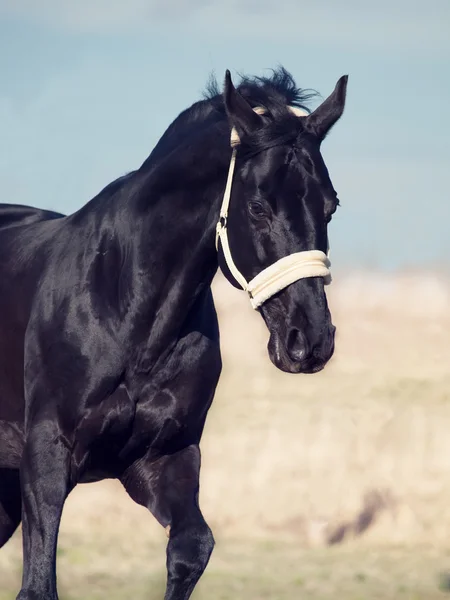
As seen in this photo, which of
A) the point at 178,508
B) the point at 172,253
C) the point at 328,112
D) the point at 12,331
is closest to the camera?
the point at 328,112

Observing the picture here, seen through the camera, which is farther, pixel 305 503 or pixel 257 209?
pixel 305 503

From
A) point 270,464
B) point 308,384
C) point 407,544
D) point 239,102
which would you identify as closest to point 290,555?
point 407,544

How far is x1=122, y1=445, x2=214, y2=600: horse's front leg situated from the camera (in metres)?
4.92

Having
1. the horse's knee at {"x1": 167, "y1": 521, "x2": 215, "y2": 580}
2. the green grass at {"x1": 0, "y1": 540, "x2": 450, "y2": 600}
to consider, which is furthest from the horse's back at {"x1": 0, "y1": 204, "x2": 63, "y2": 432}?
the green grass at {"x1": 0, "y1": 540, "x2": 450, "y2": 600}

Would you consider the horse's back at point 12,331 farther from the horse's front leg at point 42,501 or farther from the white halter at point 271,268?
the white halter at point 271,268

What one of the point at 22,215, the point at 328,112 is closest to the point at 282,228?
the point at 328,112

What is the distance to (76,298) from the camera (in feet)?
16.4

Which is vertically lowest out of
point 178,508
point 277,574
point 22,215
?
point 277,574

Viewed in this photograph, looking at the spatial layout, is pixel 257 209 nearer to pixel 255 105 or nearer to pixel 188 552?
pixel 255 105

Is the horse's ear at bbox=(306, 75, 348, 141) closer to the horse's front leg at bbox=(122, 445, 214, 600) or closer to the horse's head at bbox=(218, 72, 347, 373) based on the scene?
the horse's head at bbox=(218, 72, 347, 373)

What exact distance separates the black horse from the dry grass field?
9.41 feet

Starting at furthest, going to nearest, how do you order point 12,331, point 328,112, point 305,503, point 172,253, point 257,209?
point 305,503
point 12,331
point 172,253
point 328,112
point 257,209

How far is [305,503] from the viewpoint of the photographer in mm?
10492

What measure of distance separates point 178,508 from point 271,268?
126cm
